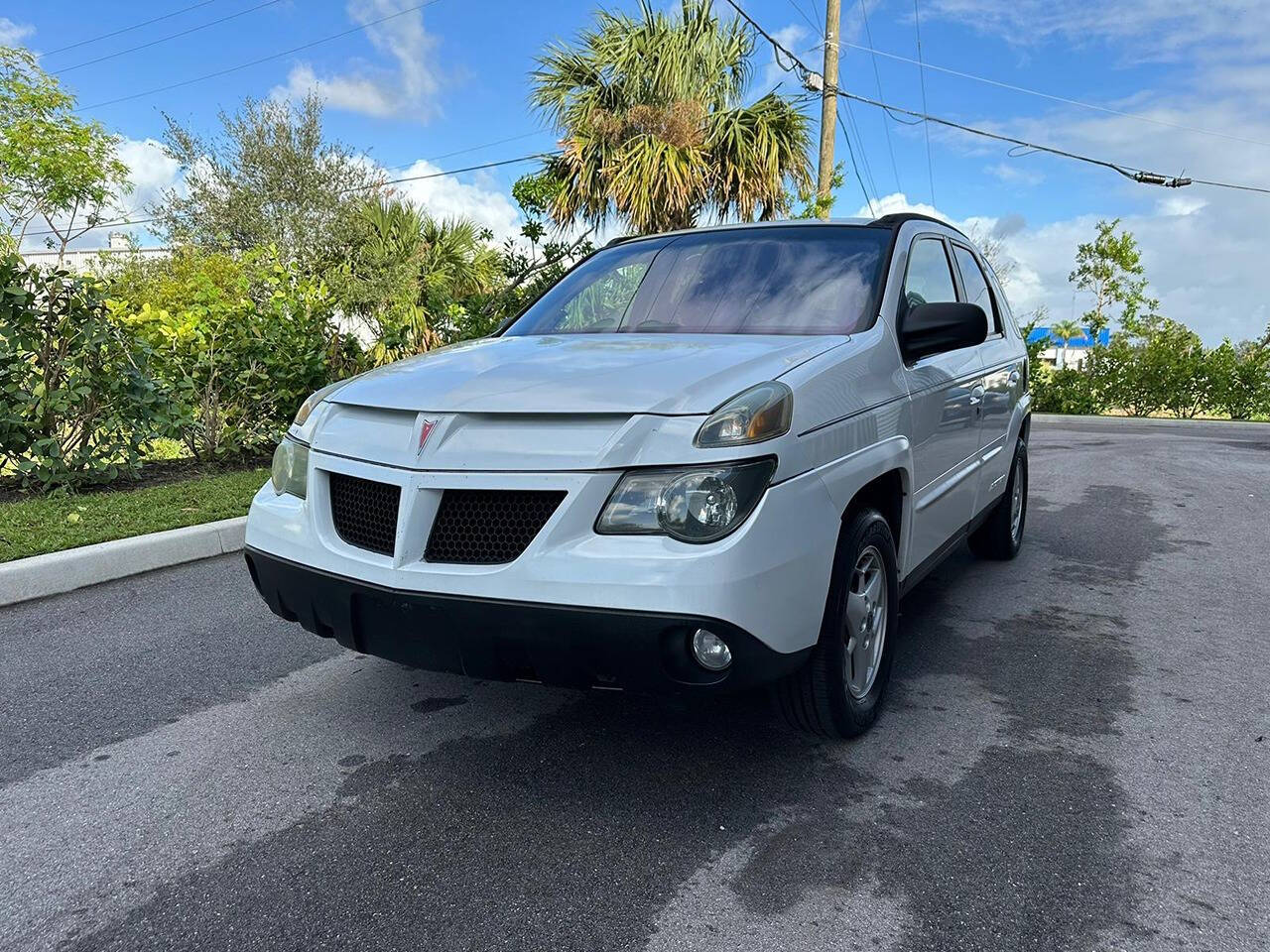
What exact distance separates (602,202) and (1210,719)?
12018 mm

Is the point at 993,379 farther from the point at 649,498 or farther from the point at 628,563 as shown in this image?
the point at 628,563

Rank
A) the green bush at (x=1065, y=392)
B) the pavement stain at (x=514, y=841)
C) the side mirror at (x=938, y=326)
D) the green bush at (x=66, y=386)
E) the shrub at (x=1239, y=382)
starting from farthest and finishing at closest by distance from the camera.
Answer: the green bush at (x=1065, y=392)
the shrub at (x=1239, y=382)
the green bush at (x=66, y=386)
the side mirror at (x=938, y=326)
the pavement stain at (x=514, y=841)

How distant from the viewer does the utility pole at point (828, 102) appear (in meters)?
15.3

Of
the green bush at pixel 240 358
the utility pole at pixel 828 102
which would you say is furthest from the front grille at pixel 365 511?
the utility pole at pixel 828 102

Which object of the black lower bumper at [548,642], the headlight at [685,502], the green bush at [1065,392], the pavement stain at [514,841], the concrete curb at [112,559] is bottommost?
the green bush at [1065,392]

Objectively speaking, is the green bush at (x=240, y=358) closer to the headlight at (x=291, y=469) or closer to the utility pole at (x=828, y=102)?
the headlight at (x=291, y=469)

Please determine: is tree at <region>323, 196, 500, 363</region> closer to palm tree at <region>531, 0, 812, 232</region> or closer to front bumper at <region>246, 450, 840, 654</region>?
palm tree at <region>531, 0, 812, 232</region>

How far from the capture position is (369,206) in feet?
49.6

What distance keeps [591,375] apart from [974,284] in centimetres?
293

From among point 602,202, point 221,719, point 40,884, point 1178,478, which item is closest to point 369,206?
point 602,202

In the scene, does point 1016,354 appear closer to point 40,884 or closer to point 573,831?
point 573,831

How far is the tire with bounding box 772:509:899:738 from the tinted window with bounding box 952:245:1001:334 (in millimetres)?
2043

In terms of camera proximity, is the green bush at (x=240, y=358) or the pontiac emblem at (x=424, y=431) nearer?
the pontiac emblem at (x=424, y=431)

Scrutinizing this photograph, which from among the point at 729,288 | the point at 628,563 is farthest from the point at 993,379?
the point at 628,563
